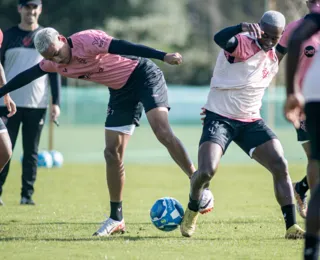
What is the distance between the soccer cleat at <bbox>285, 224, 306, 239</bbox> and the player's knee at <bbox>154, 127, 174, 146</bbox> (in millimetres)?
1559

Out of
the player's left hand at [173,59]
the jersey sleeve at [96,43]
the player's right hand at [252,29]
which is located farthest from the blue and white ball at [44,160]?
the player's right hand at [252,29]

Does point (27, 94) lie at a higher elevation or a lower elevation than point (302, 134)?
lower

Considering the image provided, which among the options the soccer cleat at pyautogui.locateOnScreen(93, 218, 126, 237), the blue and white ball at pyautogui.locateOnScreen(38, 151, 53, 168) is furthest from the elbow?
the blue and white ball at pyautogui.locateOnScreen(38, 151, 53, 168)

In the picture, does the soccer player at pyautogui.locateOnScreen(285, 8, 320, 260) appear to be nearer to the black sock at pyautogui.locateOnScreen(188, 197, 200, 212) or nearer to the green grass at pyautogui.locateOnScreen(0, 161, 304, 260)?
the green grass at pyautogui.locateOnScreen(0, 161, 304, 260)

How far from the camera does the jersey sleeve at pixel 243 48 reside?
8234mm

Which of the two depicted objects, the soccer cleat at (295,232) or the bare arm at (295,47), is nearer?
the bare arm at (295,47)

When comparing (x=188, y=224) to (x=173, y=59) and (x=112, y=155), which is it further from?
(x=173, y=59)

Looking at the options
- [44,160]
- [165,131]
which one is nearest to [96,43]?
[165,131]

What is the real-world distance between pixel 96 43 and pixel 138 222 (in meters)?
2.52

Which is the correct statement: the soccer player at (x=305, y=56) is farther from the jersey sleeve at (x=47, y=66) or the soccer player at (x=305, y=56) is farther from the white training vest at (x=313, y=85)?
the white training vest at (x=313, y=85)

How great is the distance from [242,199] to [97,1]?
35.2 meters

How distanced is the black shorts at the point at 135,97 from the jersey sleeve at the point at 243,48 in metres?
1.05

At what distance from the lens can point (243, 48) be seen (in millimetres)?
8258

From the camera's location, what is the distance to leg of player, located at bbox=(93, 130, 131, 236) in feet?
29.1
